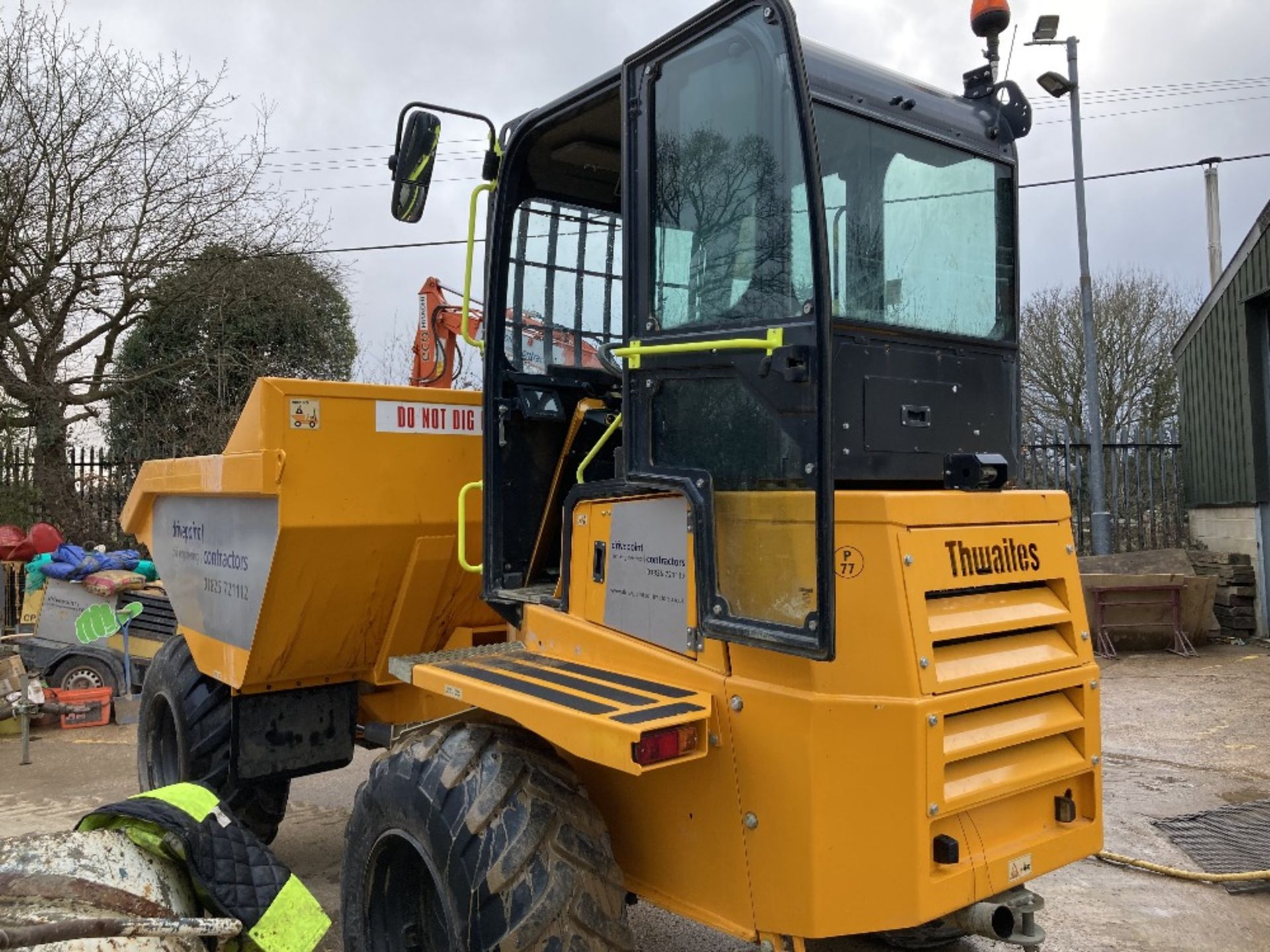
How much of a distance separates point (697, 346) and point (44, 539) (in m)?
9.60

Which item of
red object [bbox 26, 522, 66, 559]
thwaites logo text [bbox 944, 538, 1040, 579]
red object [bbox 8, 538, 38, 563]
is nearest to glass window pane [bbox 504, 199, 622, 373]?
thwaites logo text [bbox 944, 538, 1040, 579]

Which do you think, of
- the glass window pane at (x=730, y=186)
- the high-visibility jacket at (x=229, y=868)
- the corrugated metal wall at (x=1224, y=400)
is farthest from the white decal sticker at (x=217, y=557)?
the corrugated metal wall at (x=1224, y=400)

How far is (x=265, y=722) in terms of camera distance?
404cm

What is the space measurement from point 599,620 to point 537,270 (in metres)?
1.37

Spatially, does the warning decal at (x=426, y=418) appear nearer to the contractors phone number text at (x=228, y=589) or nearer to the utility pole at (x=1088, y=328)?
the contractors phone number text at (x=228, y=589)

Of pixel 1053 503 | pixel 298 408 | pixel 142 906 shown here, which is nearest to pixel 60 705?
pixel 298 408

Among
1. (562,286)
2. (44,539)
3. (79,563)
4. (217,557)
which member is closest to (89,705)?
(79,563)

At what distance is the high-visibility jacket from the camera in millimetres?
2543

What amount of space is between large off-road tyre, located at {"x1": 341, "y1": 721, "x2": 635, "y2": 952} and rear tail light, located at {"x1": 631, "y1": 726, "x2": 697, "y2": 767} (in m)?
0.43

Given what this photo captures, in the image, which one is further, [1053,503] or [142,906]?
[1053,503]

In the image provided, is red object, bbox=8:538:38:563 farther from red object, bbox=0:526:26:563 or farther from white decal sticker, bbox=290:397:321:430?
white decal sticker, bbox=290:397:321:430

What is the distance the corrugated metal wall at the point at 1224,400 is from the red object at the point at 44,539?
491 inches

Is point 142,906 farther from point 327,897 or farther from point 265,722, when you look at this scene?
point 327,897

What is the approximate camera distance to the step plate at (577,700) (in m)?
2.25
